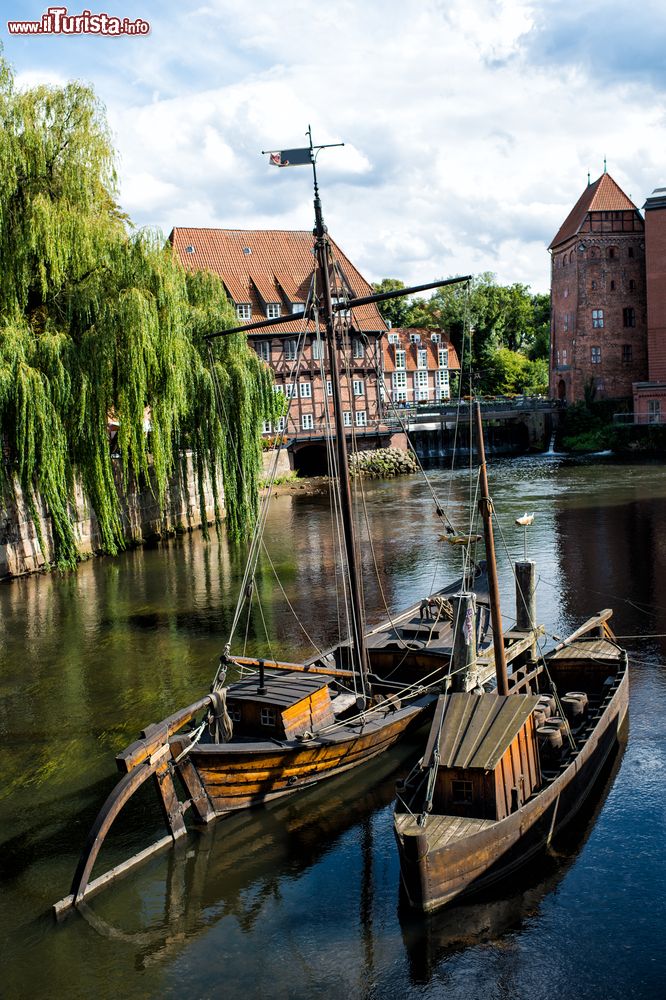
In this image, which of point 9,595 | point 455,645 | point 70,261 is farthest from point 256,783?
point 70,261

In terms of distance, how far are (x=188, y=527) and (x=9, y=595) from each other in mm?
10702

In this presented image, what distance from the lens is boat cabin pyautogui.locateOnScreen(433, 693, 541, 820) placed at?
10.4m

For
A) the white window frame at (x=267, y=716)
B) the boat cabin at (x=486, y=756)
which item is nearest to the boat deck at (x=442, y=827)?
the boat cabin at (x=486, y=756)

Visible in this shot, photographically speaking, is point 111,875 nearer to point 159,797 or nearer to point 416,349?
point 159,797

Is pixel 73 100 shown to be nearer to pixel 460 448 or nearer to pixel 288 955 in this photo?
pixel 288 955

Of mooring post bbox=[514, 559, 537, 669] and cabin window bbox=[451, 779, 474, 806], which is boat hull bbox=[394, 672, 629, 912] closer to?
cabin window bbox=[451, 779, 474, 806]

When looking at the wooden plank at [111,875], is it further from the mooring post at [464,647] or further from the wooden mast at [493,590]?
the mooring post at [464,647]

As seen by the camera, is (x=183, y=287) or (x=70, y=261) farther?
(x=183, y=287)

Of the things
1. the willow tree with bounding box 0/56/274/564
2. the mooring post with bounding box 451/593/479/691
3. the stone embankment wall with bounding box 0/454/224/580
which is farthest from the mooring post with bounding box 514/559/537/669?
the stone embankment wall with bounding box 0/454/224/580

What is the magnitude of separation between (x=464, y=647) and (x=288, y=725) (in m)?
3.69

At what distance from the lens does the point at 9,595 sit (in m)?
25.8

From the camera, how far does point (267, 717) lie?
42.3 ft

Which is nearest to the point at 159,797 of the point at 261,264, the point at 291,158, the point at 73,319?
the point at 291,158

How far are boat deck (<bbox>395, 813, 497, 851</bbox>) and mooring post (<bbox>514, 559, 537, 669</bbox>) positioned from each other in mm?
6990
